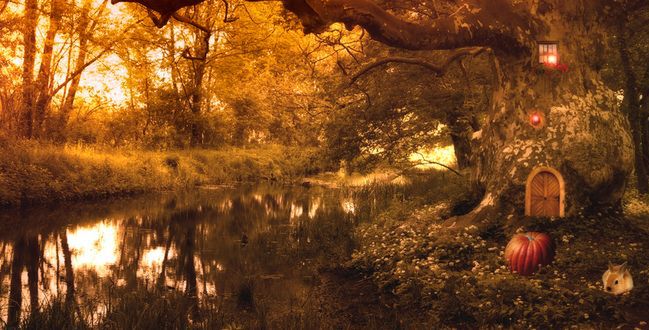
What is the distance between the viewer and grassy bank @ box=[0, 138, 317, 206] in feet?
49.6

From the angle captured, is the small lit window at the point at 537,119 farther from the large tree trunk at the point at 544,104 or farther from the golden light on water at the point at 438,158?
the golden light on water at the point at 438,158

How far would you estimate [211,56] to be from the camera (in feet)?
83.5

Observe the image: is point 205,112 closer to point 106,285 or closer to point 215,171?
point 215,171

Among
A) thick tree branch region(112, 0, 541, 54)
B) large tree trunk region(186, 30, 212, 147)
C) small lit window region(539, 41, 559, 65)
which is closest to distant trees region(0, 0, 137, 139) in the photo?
large tree trunk region(186, 30, 212, 147)

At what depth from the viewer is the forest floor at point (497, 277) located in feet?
19.4

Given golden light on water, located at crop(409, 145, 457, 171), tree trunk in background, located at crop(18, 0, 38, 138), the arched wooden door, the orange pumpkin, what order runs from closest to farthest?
the orange pumpkin → the arched wooden door → tree trunk in background, located at crop(18, 0, 38, 138) → golden light on water, located at crop(409, 145, 457, 171)

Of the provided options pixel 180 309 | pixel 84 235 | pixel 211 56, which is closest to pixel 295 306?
pixel 180 309

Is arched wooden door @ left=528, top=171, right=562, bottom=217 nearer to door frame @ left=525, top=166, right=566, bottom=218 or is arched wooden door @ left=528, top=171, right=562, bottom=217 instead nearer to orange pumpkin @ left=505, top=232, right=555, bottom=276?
door frame @ left=525, top=166, right=566, bottom=218

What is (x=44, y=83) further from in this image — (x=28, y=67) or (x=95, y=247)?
(x=95, y=247)

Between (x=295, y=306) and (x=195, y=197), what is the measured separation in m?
13.2

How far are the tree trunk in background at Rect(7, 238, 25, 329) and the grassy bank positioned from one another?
4.56 m

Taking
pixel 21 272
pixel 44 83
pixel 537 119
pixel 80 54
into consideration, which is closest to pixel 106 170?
pixel 44 83

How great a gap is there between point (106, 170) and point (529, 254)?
1551 cm

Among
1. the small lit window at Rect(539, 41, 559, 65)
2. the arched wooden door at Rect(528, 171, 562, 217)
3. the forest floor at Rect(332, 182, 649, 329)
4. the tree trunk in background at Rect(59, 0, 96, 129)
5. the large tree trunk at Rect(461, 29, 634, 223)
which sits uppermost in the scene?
the tree trunk in background at Rect(59, 0, 96, 129)
